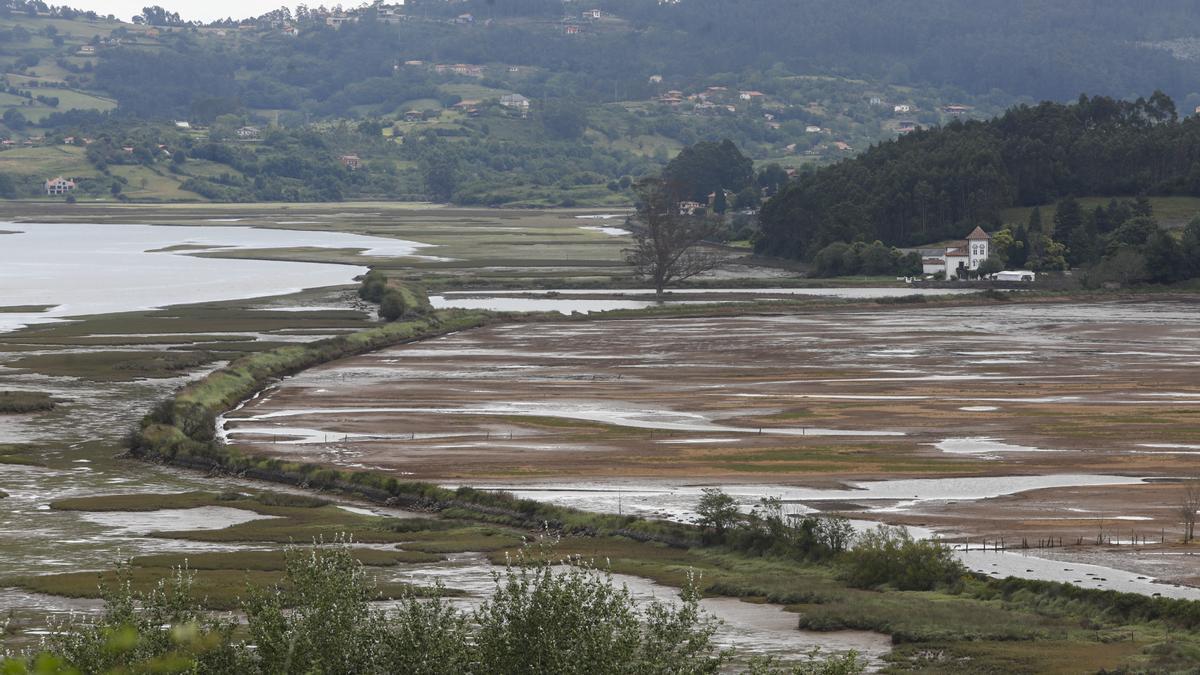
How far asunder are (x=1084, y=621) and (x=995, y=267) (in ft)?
386

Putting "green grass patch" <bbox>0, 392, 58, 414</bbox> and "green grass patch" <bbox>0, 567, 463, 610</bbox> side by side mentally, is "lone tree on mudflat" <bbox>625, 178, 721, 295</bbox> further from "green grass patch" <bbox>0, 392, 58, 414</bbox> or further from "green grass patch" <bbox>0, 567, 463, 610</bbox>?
"green grass patch" <bbox>0, 567, 463, 610</bbox>

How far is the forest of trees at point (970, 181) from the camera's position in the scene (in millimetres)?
169750

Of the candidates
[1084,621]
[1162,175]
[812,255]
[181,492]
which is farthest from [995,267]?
[1084,621]

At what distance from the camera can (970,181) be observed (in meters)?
170

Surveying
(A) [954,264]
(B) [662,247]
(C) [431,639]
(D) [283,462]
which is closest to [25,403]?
(D) [283,462]

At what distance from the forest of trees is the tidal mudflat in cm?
6149

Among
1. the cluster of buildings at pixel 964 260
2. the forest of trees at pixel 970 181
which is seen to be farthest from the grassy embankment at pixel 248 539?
the forest of trees at pixel 970 181

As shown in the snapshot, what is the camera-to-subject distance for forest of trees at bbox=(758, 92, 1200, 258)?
16975 cm

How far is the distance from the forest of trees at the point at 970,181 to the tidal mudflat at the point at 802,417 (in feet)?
202

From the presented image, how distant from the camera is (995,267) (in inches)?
5984

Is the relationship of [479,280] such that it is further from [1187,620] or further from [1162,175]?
[1187,620]

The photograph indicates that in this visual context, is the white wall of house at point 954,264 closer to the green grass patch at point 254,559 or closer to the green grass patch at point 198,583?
the green grass patch at point 254,559

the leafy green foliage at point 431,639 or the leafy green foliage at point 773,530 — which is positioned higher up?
the leafy green foliage at point 431,639

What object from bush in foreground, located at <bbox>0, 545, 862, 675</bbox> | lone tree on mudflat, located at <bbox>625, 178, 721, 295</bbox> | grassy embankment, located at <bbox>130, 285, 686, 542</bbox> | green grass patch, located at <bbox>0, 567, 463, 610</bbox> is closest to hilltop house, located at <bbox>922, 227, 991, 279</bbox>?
lone tree on mudflat, located at <bbox>625, 178, 721, 295</bbox>
